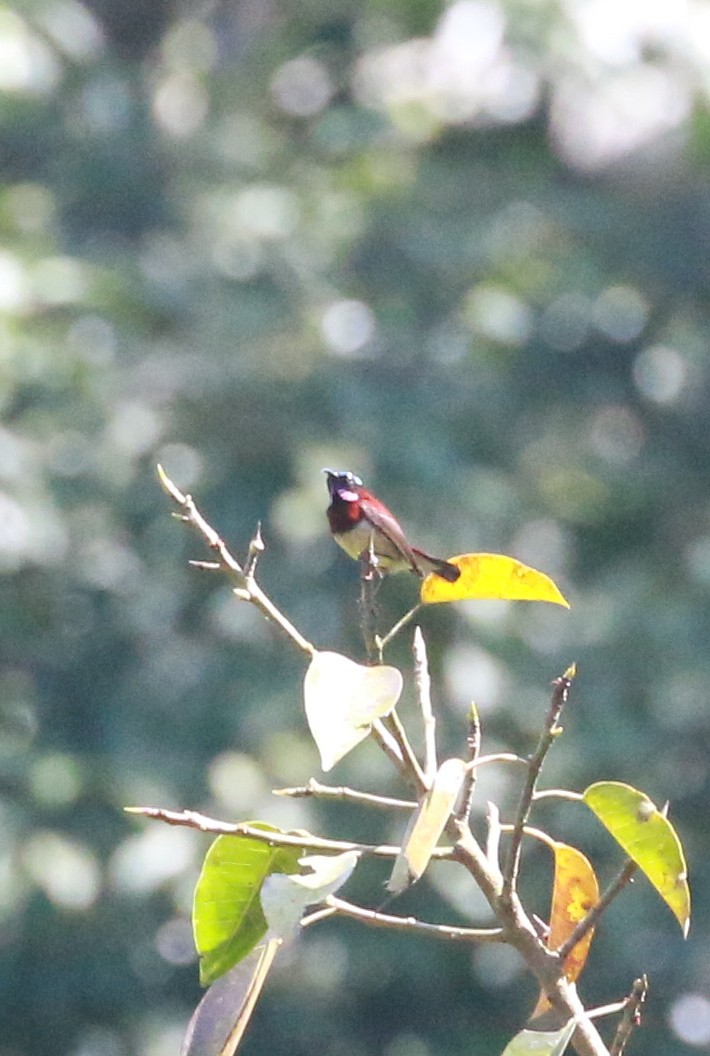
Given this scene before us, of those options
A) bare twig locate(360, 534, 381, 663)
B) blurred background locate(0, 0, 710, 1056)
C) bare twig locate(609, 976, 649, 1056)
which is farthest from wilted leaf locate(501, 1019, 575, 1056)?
blurred background locate(0, 0, 710, 1056)

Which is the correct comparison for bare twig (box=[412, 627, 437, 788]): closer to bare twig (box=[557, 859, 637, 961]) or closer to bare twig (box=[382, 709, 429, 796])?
bare twig (box=[382, 709, 429, 796])

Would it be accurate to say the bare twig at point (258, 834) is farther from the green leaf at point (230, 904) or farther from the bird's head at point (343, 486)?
the bird's head at point (343, 486)

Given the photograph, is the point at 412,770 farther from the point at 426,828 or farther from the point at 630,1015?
the point at 630,1015

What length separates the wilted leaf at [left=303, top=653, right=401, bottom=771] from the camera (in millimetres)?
1439

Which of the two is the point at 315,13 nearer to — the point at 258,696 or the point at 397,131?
the point at 397,131

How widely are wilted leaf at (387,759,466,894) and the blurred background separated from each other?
3.83m

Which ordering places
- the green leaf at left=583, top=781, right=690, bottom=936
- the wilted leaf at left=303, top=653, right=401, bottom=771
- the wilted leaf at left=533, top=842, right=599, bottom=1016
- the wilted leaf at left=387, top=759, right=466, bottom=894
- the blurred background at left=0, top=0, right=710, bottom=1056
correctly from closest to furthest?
the wilted leaf at left=387, top=759, right=466, bottom=894
the wilted leaf at left=303, top=653, right=401, bottom=771
the green leaf at left=583, top=781, right=690, bottom=936
the wilted leaf at left=533, top=842, right=599, bottom=1016
the blurred background at left=0, top=0, right=710, bottom=1056

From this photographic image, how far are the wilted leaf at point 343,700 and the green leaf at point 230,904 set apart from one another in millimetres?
178

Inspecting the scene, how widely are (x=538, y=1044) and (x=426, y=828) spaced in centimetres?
28

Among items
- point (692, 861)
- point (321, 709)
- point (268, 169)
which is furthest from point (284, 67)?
point (321, 709)

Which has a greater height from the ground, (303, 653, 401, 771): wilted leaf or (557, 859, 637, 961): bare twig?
(303, 653, 401, 771): wilted leaf

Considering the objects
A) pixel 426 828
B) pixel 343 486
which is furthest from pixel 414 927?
pixel 343 486

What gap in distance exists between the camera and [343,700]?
4.85ft

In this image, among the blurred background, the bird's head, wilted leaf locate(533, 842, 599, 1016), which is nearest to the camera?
wilted leaf locate(533, 842, 599, 1016)
